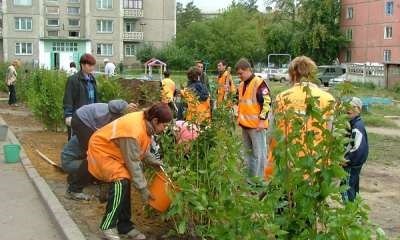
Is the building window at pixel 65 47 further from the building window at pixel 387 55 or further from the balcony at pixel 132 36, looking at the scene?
the building window at pixel 387 55

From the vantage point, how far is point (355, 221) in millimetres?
3559

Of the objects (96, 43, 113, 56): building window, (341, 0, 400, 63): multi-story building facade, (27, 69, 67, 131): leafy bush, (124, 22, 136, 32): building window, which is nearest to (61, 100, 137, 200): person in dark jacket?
(27, 69, 67, 131): leafy bush

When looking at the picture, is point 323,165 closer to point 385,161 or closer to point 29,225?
point 29,225

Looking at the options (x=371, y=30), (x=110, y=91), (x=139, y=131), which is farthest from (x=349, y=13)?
(x=139, y=131)

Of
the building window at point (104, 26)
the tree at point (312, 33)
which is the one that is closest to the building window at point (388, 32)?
the tree at point (312, 33)

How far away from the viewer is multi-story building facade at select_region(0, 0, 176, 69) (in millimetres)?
73000

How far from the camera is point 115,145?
5.38 m

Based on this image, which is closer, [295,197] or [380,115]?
[295,197]

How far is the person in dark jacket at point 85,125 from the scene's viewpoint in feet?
22.7

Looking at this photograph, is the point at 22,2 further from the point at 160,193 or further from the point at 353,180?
the point at 160,193

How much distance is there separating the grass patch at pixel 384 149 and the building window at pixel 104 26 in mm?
63319

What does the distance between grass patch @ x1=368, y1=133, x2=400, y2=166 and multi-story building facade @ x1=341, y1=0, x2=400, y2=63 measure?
155 ft

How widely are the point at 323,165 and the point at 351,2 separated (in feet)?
219

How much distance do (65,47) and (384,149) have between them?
2565 inches
